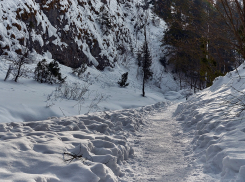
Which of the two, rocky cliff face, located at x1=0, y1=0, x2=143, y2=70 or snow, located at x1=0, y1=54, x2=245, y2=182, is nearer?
snow, located at x1=0, y1=54, x2=245, y2=182

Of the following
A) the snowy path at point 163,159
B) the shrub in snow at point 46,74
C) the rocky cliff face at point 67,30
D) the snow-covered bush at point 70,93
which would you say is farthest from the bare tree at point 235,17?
the rocky cliff face at point 67,30

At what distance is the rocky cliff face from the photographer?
1275 cm

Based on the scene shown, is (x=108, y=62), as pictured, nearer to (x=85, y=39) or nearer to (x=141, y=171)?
(x=85, y=39)

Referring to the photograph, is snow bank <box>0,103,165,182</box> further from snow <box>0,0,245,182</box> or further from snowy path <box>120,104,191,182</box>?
snowy path <box>120,104,191,182</box>

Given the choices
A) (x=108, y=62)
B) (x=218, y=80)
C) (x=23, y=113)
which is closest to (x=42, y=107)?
(x=23, y=113)

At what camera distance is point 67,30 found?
17828 millimetres

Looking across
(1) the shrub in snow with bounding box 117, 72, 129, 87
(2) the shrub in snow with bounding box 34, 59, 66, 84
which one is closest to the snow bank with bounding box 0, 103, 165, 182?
(2) the shrub in snow with bounding box 34, 59, 66, 84

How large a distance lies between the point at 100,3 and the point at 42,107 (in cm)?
2129

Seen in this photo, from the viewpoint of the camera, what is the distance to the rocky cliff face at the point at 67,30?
41.8 feet

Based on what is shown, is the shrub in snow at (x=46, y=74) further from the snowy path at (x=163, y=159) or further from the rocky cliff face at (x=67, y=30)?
the snowy path at (x=163, y=159)

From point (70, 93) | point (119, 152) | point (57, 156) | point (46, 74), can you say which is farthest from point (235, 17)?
point (46, 74)

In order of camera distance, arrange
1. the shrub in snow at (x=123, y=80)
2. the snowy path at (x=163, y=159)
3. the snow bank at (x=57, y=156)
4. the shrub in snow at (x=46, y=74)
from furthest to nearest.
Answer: the shrub in snow at (x=123, y=80) → the shrub in snow at (x=46, y=74) → the snowy path at (x=163, y=159) → the snow bank at (x=57, y=156)

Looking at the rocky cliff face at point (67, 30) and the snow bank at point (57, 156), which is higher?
the rocky cliff face at point (67, 30)

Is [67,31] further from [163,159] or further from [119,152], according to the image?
[163,159]
